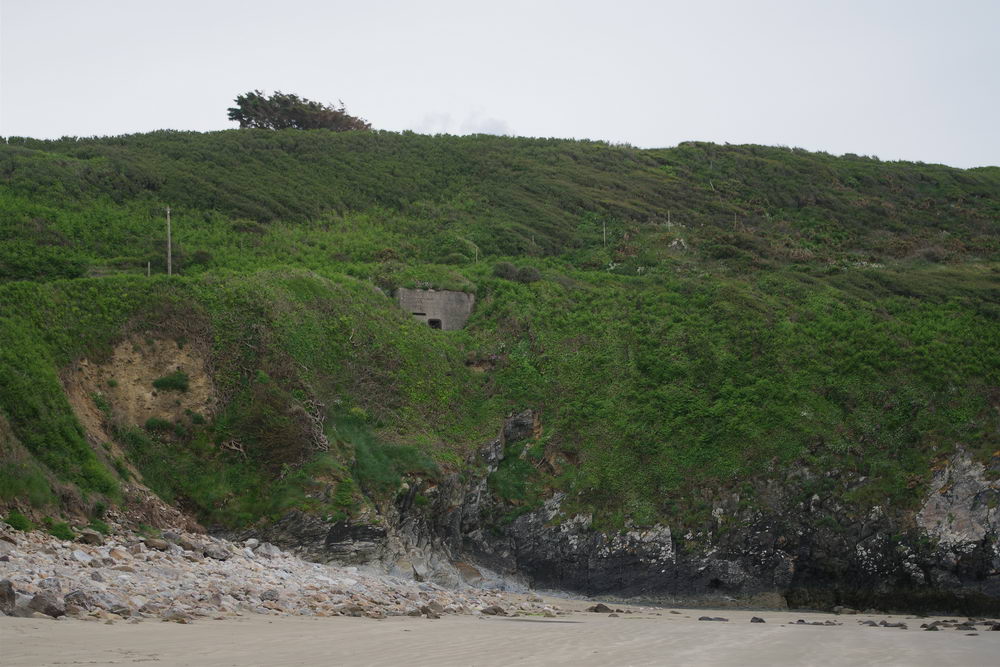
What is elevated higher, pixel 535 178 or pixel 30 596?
pixel 535 178

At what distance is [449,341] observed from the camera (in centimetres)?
3566

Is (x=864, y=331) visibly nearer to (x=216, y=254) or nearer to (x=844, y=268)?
(x=844, y=268)

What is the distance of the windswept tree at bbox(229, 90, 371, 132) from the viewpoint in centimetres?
7244

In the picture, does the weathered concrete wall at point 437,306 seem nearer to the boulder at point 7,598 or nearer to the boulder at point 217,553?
the boulder at point 217,553

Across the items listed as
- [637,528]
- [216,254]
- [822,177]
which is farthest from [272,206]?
[822,177]

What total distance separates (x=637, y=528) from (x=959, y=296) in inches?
914

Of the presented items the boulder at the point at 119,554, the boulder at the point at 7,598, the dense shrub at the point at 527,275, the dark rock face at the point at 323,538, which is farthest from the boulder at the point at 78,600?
the dense shrub at the point at 527,275

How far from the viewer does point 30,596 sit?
11.9 metres

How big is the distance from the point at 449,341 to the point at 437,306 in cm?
379

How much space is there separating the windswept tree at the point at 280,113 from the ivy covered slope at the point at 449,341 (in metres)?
14.1

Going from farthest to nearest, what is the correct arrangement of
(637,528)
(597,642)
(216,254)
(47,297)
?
1. (216,254)
2. (637,528)
3. (47,297)
4. (597,642)

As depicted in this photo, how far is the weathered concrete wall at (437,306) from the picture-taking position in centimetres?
3859

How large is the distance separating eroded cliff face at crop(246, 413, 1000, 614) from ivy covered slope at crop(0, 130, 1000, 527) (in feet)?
2.47

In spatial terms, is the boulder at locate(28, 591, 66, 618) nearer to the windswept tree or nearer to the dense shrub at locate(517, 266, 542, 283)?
the dense shrub at locate(517, 266, 542, 283)
